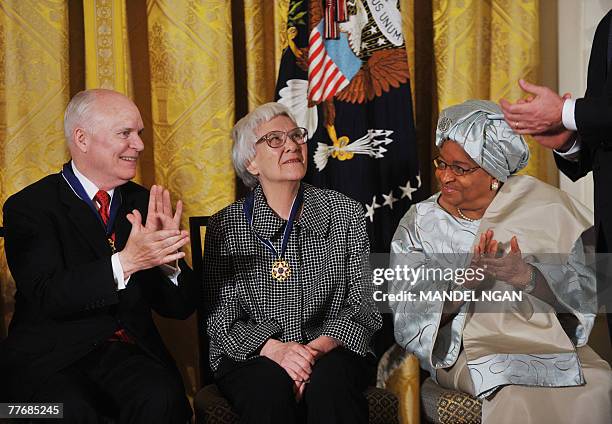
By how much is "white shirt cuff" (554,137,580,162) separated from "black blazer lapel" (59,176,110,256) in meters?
1.50

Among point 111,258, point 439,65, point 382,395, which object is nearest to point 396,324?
point 382,395

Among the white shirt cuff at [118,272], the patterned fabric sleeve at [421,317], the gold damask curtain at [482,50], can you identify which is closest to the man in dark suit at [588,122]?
the patterned fabric sleeve at [421,317]

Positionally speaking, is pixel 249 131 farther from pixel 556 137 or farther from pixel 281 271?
pixel 556 137

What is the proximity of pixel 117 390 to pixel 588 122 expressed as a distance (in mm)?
1633

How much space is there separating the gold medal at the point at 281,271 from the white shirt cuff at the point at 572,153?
1.02 meters

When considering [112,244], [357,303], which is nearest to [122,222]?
[112,244]

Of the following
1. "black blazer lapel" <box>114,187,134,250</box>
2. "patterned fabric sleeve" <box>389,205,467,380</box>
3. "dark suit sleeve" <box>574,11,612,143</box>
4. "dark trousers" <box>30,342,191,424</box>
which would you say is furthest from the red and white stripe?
"dark trousers" <box>30,342,191,424</box>

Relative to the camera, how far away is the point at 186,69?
3311 millimetres

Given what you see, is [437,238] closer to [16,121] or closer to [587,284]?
[587,284]

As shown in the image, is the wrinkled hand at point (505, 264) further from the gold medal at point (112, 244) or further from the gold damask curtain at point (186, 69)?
the gold medal at point (112, 244)

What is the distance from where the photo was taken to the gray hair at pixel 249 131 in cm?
291

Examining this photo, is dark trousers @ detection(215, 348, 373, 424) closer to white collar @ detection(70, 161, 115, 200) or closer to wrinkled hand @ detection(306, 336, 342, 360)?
wrinkled hand @ detection(306, 336, 342, 360)

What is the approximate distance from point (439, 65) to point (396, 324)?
4.24ft

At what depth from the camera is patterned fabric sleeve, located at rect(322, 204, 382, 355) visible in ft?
8.89
